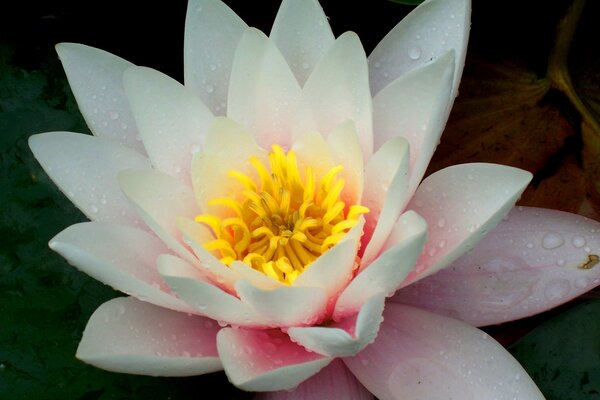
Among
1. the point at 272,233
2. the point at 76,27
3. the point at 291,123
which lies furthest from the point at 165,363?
the point at 76,27

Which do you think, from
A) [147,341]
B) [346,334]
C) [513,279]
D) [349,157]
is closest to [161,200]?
[147,341]

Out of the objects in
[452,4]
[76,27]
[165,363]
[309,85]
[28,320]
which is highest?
[452,4]

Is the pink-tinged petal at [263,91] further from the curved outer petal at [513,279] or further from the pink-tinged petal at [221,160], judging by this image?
the curved outer petal at [513,279]

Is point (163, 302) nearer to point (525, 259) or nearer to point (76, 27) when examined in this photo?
point (525, 259)

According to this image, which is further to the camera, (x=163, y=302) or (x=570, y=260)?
(x=570, y=260)

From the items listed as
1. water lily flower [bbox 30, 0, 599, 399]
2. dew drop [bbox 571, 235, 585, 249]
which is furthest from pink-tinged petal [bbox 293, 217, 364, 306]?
dew drop [bbox 571, 235, 585, 249]
